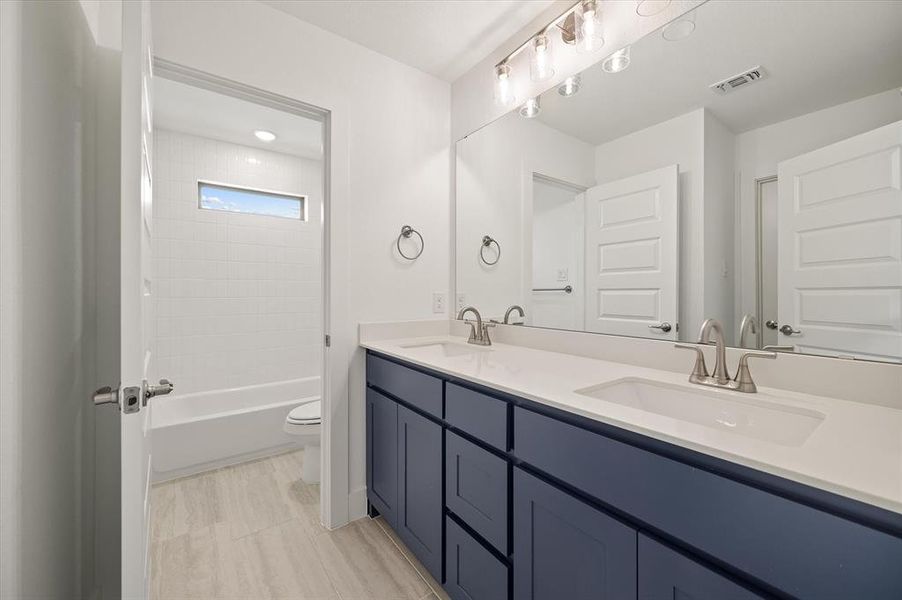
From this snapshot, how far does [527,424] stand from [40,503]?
117cm

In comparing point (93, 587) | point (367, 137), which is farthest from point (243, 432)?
point (367, 137)

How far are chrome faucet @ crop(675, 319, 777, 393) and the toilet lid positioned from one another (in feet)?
6.45

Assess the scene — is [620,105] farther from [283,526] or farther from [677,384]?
[283,526]

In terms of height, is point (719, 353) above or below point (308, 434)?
above

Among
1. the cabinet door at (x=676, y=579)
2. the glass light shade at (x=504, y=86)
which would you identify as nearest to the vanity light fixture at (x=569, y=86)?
the glass light shade at (x=504, y=86)

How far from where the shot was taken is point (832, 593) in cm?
53

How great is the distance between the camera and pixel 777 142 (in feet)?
3.49

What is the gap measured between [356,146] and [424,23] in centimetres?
64

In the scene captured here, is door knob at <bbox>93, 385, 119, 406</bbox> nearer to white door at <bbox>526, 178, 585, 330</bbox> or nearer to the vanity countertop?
the vanity countertop

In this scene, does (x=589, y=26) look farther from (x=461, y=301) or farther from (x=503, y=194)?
(x=461, y=301)

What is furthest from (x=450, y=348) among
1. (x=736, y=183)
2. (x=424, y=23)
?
(x=424, y=23)

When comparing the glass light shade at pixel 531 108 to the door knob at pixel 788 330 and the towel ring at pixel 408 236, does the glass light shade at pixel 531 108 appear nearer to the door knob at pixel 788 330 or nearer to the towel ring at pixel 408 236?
the towel ring at pixel 408 236

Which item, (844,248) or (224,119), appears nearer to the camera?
(844,248)

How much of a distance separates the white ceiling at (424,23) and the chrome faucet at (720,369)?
1.54 meters
